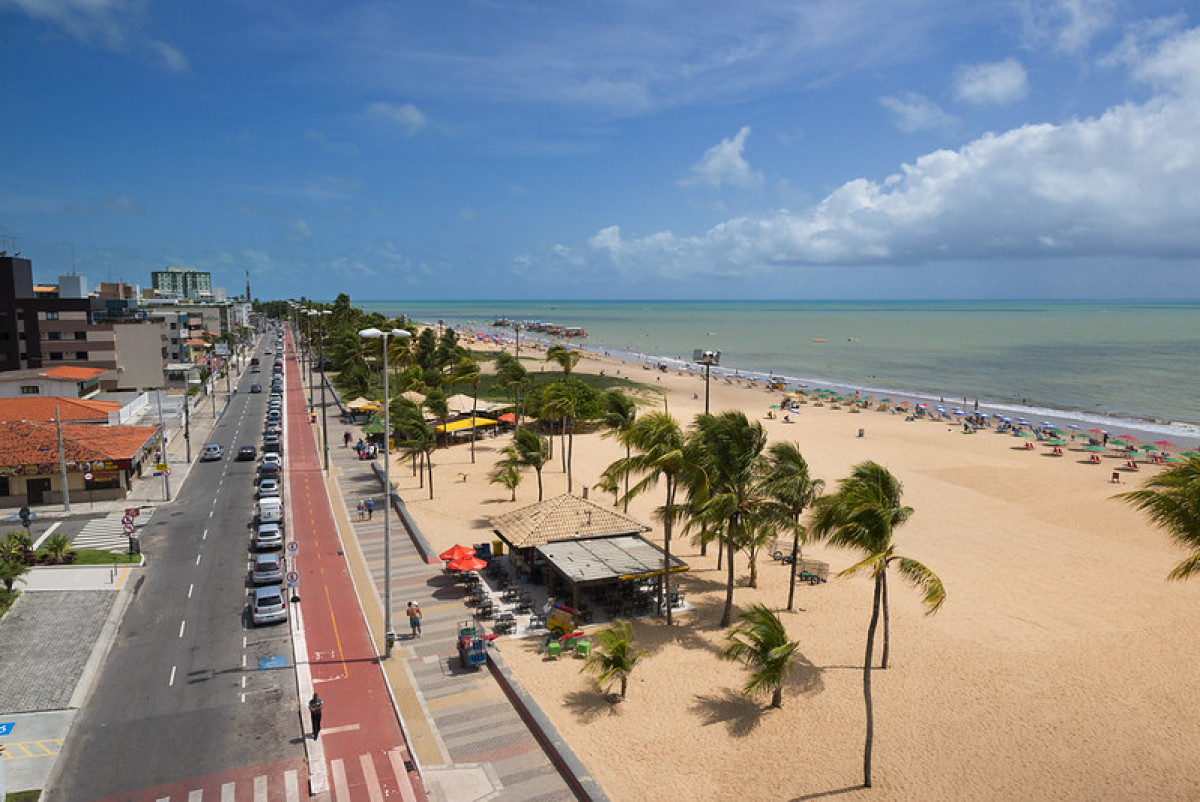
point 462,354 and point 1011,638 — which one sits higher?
point 462,354

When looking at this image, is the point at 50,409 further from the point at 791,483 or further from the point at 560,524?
the point at 791,483

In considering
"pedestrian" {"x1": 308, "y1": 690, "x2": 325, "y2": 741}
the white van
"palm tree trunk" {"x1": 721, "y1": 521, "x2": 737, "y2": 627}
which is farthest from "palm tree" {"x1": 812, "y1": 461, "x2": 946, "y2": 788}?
the white van

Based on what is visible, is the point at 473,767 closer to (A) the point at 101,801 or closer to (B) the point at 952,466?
(A) the point at 101,801

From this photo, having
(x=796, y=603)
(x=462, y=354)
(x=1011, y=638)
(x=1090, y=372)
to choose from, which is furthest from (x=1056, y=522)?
(x=1090, y=372)

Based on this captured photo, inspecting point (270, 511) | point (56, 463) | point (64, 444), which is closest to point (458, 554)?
point (270, 511)

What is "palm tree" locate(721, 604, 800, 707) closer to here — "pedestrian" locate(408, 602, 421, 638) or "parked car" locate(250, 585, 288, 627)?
"pedestrian" locate(408, 602, 421, 638)
